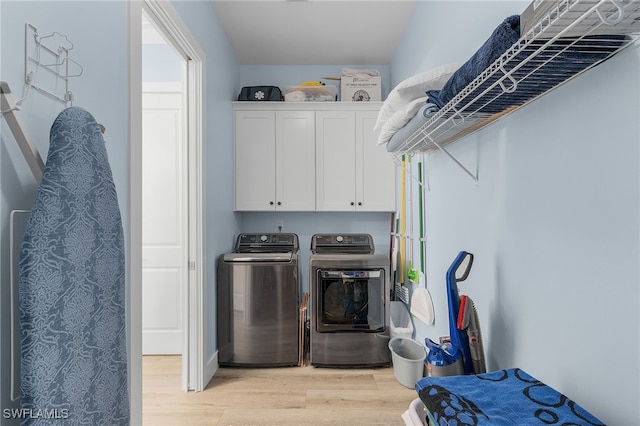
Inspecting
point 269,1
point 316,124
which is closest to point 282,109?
point 316,124

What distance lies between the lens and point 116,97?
4.65 feet

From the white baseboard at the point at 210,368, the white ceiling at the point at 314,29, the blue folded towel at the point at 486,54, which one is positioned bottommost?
the white baseboard at the point at 210,368

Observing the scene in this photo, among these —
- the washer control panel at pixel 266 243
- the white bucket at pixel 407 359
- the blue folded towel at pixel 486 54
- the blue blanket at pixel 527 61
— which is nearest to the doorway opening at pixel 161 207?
the washer control panel at pixel 266 243

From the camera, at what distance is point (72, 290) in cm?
93

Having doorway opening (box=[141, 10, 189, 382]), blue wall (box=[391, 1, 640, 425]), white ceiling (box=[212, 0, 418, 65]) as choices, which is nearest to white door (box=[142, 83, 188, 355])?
doorway opening (box=[141, 10, 189, 382])

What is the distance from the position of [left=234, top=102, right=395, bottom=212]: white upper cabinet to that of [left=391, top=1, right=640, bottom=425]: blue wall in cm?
154

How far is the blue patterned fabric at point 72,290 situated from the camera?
873mm

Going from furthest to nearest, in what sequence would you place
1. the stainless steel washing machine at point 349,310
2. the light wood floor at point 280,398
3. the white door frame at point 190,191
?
1. the stainless steel washing machine at point 349,310
2. the light wood floor at point 280,398
3. the white door frame at point 190,191

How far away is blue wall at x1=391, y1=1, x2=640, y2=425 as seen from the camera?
0.82 m

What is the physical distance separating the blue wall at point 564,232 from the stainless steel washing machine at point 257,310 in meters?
1.42

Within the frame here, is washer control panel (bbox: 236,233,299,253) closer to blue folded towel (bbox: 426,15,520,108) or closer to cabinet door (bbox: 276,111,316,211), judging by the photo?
cabinet door (bbox: 276,111,316,211)

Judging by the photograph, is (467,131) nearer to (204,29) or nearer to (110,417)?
(110,417)

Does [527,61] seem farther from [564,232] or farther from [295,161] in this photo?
[295,161]
